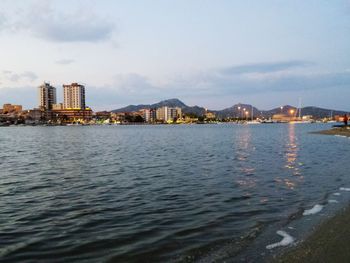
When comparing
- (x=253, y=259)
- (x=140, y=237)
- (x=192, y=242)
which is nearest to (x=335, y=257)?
(x=253, y=259)

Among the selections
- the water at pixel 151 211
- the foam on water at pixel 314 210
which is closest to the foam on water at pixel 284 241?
the water at pixel 151 211

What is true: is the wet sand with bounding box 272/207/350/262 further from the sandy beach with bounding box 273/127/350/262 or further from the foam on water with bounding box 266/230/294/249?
the foam on water with bounding box 266/230/294/249

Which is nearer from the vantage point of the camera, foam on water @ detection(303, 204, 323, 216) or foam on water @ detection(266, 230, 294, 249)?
foam on water @ detection(266, 230, 294, 249)

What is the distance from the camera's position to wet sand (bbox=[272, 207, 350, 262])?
10.4m

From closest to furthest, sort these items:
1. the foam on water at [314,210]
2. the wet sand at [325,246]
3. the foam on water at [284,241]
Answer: the wet sand at [325,246]
the foam on water at [284,241]
the foam on water at [314,210]

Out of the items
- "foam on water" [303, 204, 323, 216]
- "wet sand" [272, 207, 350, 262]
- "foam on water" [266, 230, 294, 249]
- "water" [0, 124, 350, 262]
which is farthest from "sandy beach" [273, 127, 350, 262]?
"foam on water" [303, 204, 323, 216]

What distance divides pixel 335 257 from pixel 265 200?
31.1 feet

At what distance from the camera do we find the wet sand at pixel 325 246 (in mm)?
10383

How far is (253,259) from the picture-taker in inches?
429

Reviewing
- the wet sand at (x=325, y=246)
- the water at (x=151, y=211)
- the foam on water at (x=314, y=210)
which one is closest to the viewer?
the wet sand at (x=325, y=246)

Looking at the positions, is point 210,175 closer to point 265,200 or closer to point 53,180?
point 265,200

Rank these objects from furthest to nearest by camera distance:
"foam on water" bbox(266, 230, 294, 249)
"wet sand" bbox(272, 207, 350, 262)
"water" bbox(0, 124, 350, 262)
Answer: "water" bbox(0, 124, 350, 262)
"foam on water" bbox(266, 230, 294, 249)
"wet sand" bbox(272, 207, 350, 262)

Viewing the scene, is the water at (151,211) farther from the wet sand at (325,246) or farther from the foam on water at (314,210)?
the wet sand at (325,246)

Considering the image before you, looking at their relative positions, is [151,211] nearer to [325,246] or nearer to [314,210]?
[314,210]
